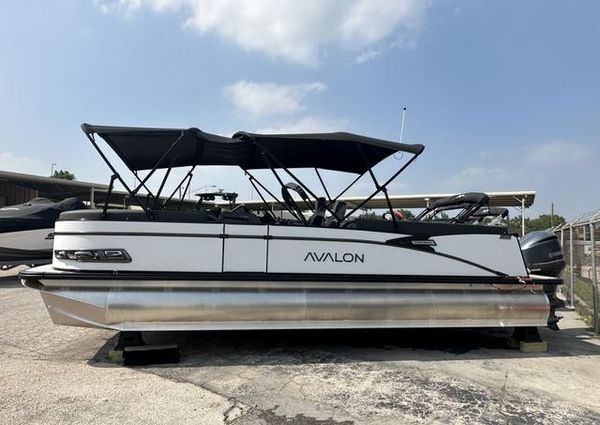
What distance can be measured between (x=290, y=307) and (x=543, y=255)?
12.8 ft

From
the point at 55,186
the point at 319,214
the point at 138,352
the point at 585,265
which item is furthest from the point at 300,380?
the point at 55,186

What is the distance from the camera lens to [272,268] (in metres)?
4.33

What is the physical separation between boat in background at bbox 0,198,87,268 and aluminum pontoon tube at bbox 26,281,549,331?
566 cm

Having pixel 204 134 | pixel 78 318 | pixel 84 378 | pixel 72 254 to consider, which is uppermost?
pixel 204 134

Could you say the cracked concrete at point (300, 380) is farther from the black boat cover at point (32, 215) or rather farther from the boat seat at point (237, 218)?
the black boat cover at point (32, 215)

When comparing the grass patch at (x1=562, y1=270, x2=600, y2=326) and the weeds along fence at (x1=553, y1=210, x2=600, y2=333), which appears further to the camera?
the grass patch at (x1=562, y1=270, x2=600, y2=326)

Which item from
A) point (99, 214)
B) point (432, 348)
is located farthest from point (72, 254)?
point (432, 348)

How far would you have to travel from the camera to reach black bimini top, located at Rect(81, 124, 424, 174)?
14.3ft

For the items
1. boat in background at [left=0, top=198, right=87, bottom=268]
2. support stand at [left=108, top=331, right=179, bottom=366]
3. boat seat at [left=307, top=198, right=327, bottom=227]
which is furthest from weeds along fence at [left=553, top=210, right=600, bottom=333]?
boat in background at [left=0, top=198, right=87, bottom=268]

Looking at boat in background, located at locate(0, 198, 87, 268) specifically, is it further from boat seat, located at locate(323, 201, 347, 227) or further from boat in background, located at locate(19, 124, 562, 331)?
boat seat, located at locate(323, 201, 347, 227)

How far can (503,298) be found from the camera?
475 cm

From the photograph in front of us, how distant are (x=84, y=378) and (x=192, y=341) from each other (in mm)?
1345

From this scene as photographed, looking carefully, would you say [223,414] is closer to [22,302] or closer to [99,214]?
[99,214]

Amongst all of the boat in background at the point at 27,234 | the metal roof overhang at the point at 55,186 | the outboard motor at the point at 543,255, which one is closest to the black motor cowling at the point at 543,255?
the outboard motor at the point at 543,255
